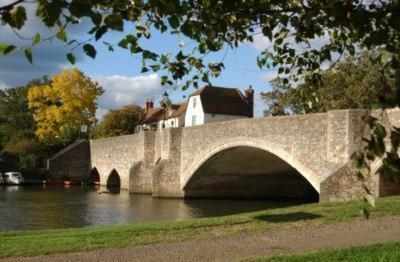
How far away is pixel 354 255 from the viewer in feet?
24.0

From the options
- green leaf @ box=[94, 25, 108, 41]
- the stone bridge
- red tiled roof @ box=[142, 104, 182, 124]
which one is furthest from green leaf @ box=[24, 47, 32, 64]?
red tiled roof @ box=[142, 104, 182, 124]

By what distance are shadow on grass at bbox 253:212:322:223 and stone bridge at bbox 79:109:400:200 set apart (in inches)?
215

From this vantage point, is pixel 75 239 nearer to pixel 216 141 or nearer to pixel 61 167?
pixel 216 141

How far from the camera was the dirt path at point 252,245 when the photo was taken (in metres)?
8.41

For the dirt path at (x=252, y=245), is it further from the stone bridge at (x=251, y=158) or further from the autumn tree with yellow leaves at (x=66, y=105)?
the autumn tree with yellow leaves at (x=66, y=105)

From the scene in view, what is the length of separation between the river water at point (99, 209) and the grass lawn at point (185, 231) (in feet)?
26.9

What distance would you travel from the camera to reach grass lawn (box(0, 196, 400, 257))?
978 cm

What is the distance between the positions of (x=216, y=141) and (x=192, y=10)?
23.7 metres

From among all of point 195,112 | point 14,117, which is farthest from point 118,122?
point 14,117

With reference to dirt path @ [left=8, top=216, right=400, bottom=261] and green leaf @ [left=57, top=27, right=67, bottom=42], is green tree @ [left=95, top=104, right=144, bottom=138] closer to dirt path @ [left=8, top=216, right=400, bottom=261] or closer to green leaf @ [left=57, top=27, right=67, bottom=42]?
dirt path @ [left=8, top=216, right=400, bottom=261]

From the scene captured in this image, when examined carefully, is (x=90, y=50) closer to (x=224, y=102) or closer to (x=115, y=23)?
(x=115, y=23)

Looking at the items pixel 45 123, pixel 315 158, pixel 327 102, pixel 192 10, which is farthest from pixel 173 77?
pixel 45 123

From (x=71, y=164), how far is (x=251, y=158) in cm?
2532

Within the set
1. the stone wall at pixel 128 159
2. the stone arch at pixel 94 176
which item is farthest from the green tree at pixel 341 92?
the stone arch at pixel 94 176
